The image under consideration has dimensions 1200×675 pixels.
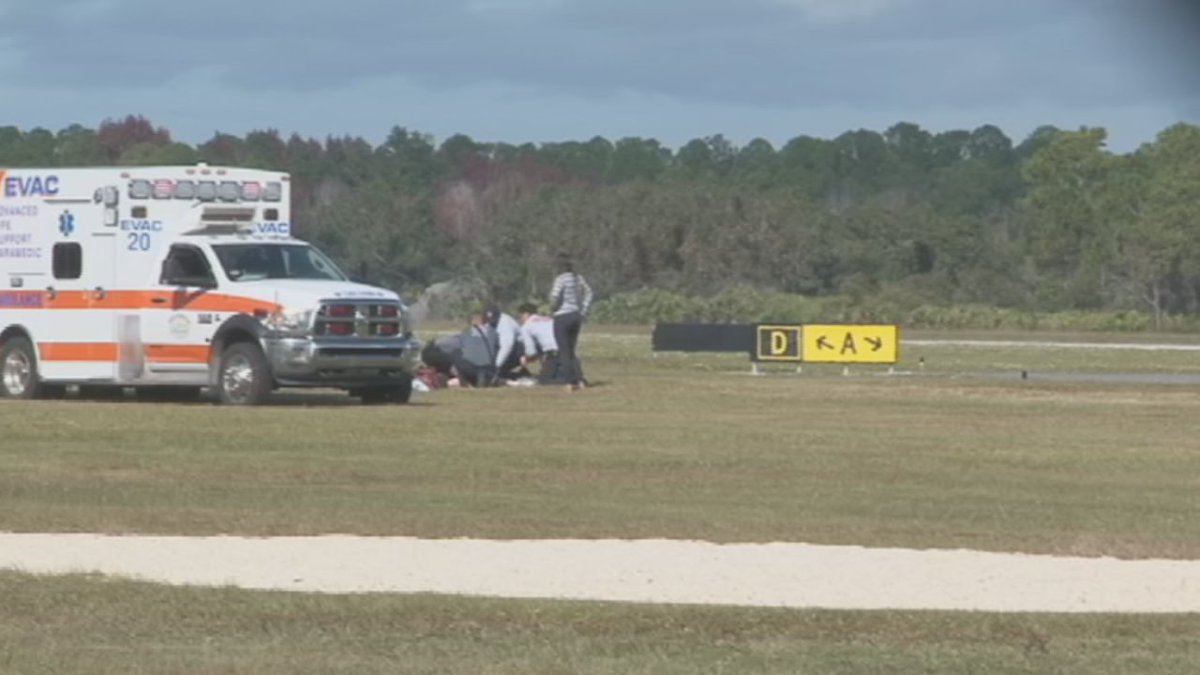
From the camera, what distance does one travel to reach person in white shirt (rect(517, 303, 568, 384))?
114 ft

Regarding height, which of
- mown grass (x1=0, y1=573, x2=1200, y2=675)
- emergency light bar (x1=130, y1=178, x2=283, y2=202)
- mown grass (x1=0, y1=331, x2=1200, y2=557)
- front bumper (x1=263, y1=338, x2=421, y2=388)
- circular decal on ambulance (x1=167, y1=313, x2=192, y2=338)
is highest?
emergency light bar (x1=130, y1=178, x2=283, y2=202)

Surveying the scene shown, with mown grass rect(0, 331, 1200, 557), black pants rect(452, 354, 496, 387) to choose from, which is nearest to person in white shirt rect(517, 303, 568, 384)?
black pants rect(452, 354, 496, 387)

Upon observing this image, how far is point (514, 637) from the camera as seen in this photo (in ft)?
40.6

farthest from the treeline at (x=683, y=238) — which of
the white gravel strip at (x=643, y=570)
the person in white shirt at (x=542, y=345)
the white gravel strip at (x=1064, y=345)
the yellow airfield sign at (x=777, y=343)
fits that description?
the white gravel strip at (x=643, y=570)

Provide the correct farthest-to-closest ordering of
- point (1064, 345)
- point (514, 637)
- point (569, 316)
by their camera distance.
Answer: point (1064, 345) < point (569, 316) < point (514, 637)

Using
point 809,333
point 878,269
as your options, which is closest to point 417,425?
point 809,333

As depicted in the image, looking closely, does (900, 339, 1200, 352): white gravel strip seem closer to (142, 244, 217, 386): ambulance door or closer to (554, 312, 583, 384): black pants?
(554, 312, 583, 384): black pants

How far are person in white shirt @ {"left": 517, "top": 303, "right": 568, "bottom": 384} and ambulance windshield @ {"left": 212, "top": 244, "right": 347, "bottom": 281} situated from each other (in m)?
5.14

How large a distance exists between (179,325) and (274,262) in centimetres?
131

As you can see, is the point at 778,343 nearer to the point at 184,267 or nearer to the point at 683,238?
the point at 184,267

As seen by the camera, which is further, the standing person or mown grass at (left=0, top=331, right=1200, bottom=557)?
the standing person

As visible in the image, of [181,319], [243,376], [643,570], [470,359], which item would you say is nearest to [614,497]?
[643,570]

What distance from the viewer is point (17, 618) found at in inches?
506

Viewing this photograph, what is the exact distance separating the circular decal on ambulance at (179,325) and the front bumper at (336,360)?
121 centimetres
